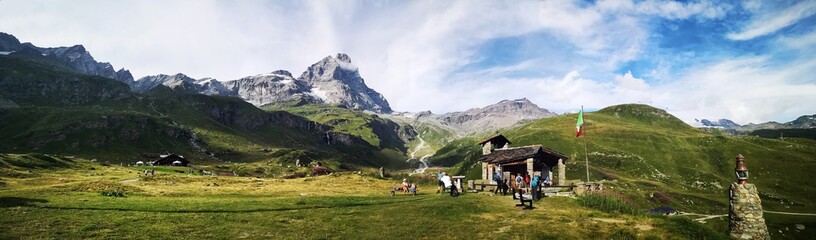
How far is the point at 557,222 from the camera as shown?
84.5ft

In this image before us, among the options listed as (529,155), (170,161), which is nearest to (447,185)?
(529,155)

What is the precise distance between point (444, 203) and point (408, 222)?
8.48 metres

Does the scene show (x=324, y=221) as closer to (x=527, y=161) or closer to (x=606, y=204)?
(x=606, y=204)

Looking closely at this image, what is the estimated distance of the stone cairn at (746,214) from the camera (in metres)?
24.3

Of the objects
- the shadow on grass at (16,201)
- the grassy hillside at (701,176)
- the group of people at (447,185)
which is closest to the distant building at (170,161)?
the grassy hillside at (701,176)

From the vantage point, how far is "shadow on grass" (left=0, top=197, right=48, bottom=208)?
26375mm

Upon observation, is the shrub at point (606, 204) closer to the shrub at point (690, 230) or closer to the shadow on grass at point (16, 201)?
the shrub at point (690, 230)

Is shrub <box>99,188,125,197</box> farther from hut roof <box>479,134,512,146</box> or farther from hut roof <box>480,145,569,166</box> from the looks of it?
hut roof <box>479,134,512,146</box>

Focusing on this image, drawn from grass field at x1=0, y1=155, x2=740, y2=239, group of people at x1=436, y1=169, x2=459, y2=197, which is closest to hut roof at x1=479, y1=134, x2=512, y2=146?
group of people at x1=436, y1=169, x2=459, y2=197

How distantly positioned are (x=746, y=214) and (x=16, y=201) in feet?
149

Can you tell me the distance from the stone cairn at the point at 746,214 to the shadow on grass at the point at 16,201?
140ft

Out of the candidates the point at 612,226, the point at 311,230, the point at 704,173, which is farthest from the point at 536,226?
the point at 704,173

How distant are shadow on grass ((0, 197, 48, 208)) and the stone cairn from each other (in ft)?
140

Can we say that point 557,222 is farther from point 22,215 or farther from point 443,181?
point 22,215
